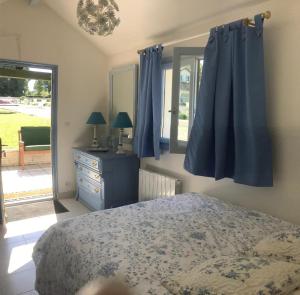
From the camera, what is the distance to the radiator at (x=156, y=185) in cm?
308

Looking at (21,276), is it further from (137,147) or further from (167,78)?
(167,78)

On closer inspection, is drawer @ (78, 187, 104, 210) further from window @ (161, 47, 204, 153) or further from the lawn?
the lawn

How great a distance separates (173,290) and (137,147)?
240cm

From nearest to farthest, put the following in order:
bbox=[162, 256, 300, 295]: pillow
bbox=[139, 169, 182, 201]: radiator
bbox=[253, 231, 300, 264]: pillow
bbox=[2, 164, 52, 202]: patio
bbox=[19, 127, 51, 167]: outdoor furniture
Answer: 1. bbox=[162, 256, 300, 295]: pillow
2. bbox=[253, 231, 300, 264]: pillow
3. bbox=[139, 169, 182, 201]: radiator
4. bbox=[2, 164, 52, 202]: patio
5. bbox=[19, 127, 51, 167]: outdoor furniture

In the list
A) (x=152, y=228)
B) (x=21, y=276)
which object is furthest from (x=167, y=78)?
(x=21, y=276)

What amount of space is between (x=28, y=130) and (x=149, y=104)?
3.81 meters

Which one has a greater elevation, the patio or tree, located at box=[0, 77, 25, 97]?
tree, located at box=[0, 77, 25, 97]

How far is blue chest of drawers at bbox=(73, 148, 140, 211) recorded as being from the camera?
3.50 m

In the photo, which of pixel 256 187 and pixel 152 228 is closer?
pixel 152 228

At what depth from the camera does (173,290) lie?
119 centimetres

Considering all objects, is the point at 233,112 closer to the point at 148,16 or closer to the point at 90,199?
the point at 148,16

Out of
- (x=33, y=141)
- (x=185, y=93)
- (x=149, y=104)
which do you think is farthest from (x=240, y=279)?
(x=33, y=141)

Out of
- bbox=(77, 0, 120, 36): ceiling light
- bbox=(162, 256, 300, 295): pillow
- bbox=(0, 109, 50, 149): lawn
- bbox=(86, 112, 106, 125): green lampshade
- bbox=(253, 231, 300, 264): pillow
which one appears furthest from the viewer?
bbox=(0, 109, 50, 149): lawn

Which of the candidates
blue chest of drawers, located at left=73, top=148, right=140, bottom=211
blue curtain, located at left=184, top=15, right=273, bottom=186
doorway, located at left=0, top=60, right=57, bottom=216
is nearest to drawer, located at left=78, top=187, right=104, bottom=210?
blue chest of drawers, located at left=73, top=148, right=140, bottom=211
